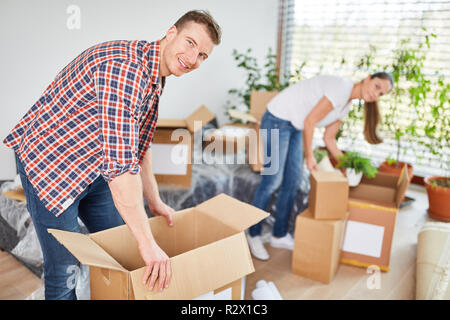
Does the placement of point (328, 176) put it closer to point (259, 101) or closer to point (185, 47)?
point (259, 101)

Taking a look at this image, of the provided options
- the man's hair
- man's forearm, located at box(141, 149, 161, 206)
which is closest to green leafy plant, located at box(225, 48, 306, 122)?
man's forearm, located at box(141, 149, 161, 206)

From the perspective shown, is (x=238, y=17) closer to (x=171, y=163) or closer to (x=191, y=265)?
(x=171, y=163)

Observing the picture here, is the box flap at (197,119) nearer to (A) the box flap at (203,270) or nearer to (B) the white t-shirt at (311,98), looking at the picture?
(B) the white t-shirt at (311,98)

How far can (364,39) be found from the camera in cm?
355

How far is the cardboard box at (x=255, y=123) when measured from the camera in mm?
2518

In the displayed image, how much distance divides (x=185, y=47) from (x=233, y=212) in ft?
1.73

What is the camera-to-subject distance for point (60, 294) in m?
1.19

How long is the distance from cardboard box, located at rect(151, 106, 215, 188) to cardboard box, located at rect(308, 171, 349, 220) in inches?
28.0

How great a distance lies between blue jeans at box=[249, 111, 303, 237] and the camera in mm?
2115

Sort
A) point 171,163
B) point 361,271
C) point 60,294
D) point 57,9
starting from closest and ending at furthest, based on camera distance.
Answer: point 60,294 < point 57,9 < point 361,271 < point 171,163

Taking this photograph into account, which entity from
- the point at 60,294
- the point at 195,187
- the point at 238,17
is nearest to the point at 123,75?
the point at 60,294

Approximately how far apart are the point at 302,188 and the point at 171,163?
2.66ft

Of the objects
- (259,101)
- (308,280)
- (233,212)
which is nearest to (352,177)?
(308,280)

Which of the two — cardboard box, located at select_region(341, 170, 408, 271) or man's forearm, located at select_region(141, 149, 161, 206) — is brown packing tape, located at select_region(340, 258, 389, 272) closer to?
cardboard box, located at select_region(341, 170, 408, 271)
